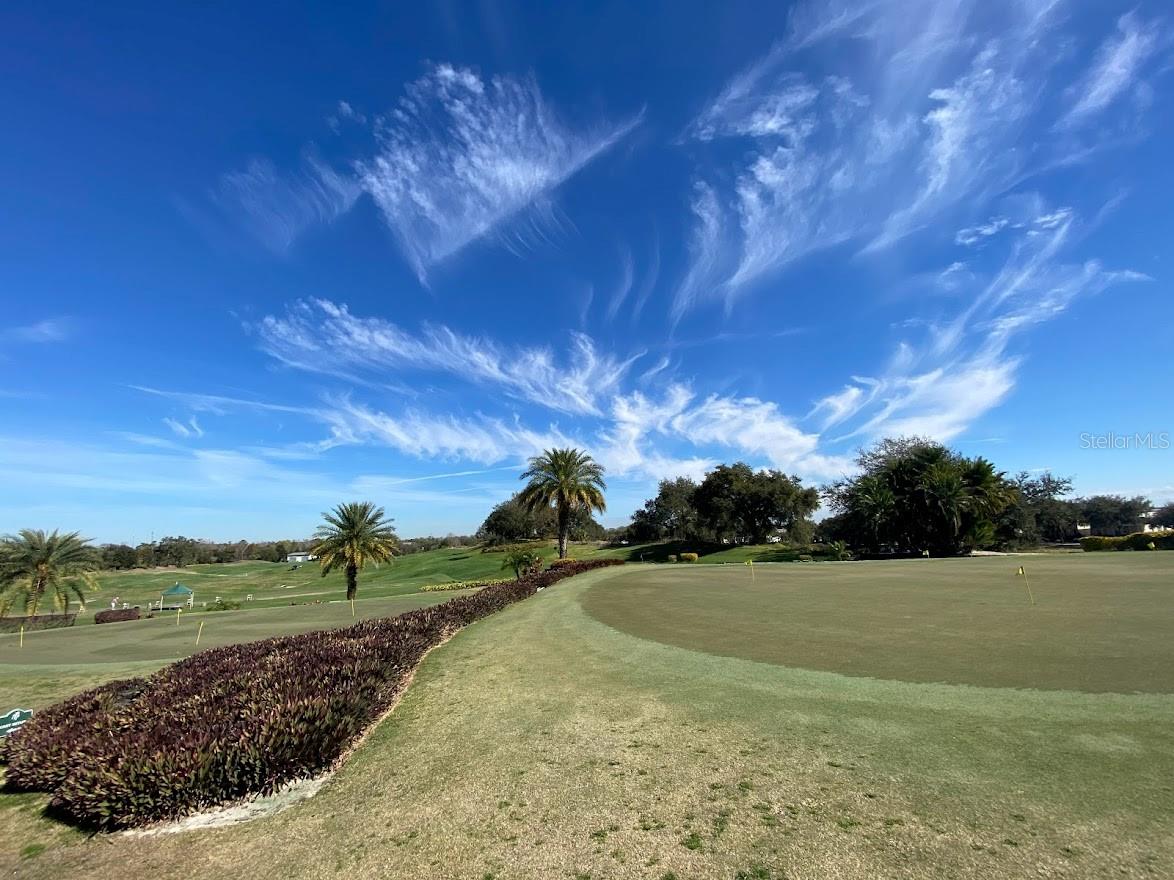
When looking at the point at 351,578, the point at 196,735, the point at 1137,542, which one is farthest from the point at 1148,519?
the point at 196,735

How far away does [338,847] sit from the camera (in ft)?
15.7

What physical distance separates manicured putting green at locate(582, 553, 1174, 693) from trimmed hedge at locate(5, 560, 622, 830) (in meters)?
7.14

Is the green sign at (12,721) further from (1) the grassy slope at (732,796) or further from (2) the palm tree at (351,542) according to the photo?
(2) the palm tree at (351,542)

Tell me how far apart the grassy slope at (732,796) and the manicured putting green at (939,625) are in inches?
57.1

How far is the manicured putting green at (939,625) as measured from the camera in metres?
8.88

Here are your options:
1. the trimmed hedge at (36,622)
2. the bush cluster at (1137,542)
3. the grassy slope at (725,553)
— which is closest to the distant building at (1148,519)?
the bush cluster at (1137,542)

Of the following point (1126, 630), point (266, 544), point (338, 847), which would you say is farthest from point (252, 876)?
point (266, 544)

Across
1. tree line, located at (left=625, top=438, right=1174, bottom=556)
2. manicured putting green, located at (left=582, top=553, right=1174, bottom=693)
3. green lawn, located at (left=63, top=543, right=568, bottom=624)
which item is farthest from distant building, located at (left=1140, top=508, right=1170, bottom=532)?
manicured putting green, located at (left=582, top=553, right=1174, bottom=693)

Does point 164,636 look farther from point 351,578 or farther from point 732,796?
point 732,796

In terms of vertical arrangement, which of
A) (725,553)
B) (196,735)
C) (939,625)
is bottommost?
(939,625)

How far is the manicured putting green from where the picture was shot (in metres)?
8.88

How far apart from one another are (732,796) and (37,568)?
43005 millimetres

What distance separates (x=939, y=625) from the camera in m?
13.0

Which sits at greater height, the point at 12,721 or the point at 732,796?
the point at 12,721
